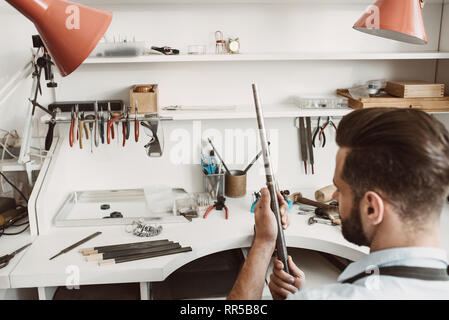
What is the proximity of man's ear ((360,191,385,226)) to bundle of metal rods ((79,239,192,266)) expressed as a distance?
975 millimetres

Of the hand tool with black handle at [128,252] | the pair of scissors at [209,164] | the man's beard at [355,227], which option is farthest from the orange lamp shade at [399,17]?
the hand tool with black handle at [128,252]

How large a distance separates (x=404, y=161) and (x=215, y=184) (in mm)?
1530

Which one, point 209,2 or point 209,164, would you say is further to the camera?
point 209,164

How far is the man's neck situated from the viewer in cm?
93

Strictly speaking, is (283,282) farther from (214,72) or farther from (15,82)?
(15,82)

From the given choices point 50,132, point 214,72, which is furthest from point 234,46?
point 50,132

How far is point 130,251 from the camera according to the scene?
70.2 inches

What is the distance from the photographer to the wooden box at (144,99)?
217 cm

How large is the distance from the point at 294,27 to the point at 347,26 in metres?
Answer: 0.29

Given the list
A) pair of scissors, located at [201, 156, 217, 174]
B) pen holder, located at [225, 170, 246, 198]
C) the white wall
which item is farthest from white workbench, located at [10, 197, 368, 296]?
the white wall

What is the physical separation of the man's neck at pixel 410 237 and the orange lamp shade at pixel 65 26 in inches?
32.4

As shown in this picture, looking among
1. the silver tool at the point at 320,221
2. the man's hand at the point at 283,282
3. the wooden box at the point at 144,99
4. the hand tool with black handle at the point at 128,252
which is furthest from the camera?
the wooden box at the point at 144,99

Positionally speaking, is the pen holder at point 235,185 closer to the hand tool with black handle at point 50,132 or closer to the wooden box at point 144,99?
the wooden box at point 144,99

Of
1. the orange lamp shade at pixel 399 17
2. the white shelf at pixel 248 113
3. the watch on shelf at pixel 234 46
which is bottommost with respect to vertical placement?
the white shelf at pixel 248 113
